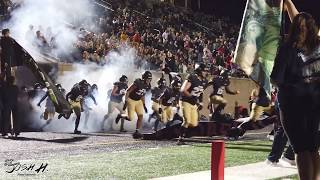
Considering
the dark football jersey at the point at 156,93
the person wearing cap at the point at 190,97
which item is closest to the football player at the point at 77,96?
the dark football jersey at the point at 156,93

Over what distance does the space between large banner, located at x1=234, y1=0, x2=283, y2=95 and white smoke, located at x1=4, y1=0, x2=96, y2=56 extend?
10.1m

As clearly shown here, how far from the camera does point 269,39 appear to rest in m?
6.19

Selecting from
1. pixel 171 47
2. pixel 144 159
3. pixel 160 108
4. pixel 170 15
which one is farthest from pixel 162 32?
pixel 144 159

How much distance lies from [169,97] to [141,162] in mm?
8085

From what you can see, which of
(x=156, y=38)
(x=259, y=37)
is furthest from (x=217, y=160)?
(x=156, y=38)

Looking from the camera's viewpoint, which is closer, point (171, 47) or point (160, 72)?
point (160, 72)

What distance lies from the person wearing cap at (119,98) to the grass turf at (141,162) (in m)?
5.50

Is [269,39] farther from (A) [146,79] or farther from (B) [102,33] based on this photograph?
(B) [102,33]

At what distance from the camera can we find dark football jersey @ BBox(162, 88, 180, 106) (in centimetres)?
1608

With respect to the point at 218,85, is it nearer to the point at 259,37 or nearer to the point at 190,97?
the point at 190,97

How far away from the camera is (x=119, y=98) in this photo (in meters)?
16.1

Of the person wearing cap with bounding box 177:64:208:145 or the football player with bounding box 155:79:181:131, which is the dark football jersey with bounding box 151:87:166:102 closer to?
the football player with bounding box 155:79:181:131

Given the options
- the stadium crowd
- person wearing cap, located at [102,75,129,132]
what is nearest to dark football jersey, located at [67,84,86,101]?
person wearing cap, located at [102,75,129,132]

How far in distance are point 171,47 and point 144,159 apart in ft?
47.2
